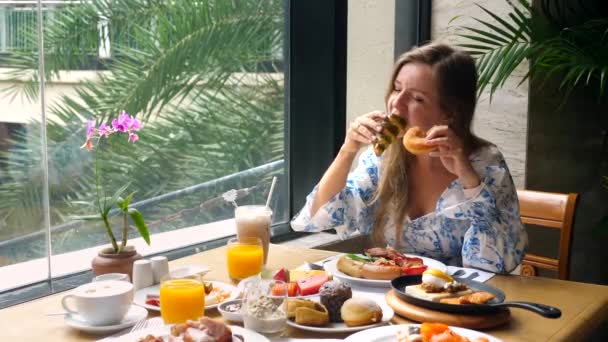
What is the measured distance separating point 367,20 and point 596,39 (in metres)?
0.94

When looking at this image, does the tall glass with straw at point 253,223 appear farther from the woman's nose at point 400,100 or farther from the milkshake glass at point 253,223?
the woman's nose at point 400,100

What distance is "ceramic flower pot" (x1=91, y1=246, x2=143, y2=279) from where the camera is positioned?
5.20 ft

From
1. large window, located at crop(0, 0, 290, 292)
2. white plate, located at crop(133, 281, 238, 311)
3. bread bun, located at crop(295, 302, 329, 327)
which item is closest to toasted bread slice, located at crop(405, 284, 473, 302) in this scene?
bread bun, located at crop(295, 302, 329, 327)

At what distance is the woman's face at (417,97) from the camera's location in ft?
7.06

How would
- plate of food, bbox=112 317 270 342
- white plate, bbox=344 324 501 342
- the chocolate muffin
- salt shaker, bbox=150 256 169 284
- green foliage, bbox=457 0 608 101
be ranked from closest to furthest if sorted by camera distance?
plate of food, bbox=112 317 270 342 < white plate, bbox=344 324 501 342 < the chocolate muffin < salt shaker, bbox=150 256 169 284 < green foliage, bbox=457 0 608 101

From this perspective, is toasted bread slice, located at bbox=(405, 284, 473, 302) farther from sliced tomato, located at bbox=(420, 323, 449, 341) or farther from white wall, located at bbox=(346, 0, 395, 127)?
white wall, located at bbox=(346, 0, 395, 127)

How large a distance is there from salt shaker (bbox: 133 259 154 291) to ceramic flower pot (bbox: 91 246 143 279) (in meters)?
0.02

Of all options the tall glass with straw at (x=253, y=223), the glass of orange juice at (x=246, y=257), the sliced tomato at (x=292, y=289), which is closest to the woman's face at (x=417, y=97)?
the tall glass with straw at (x=253, y=223)

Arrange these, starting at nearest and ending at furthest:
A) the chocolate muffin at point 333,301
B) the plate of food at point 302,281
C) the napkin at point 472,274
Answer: the chocolate muffin at point 333,301, the plate of food at point 302,281, the napkin at point 472,274

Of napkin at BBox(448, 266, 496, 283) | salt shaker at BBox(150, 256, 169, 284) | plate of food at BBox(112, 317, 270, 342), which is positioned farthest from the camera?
napkin at BBox(448, 266, 496, 283)

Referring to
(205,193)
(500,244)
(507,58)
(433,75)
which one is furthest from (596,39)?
(205,193)

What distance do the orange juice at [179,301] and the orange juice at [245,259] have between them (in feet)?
1.09

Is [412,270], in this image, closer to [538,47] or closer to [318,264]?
[318,264]

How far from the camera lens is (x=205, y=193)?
2.56m
